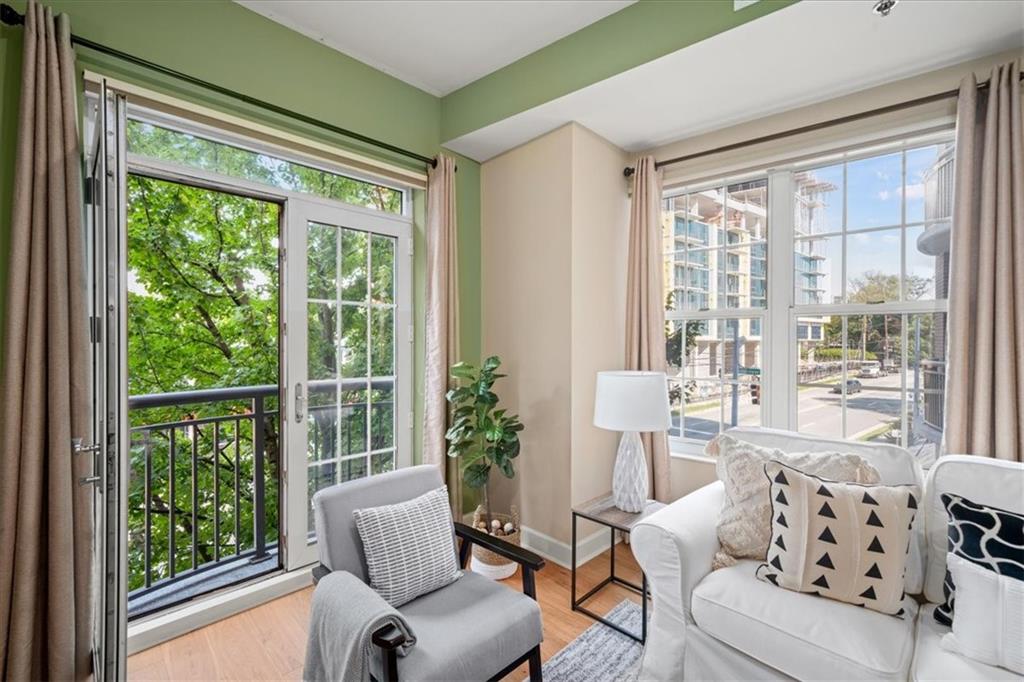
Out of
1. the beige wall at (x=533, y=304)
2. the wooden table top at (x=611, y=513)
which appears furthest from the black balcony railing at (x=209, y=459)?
the wooden table top at (x=611, y=513)

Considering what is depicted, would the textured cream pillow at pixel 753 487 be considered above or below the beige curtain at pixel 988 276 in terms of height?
below

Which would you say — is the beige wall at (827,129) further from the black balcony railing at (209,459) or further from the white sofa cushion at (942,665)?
the black balcony railing at (209,459)

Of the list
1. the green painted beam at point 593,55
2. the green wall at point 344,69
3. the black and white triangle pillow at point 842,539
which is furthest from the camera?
the green painted beam at point 593,55

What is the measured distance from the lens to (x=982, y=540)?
1417 mm

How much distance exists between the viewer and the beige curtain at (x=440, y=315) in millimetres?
2908

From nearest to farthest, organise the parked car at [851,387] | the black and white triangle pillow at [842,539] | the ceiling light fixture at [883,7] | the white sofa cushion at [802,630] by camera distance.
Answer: the white sofa cushion at [802,630]
the black and white triangle pillow at [842,539]
the ceiling light fixture at [883,7]
the parked car at [851,387]

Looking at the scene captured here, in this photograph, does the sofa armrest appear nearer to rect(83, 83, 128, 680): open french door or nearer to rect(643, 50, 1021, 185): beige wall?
rect(83, 83, 128, 680): open french door

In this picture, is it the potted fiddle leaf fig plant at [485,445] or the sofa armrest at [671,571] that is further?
the potted fiddle leaf fig plant at [485,445]

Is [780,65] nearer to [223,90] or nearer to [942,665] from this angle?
[942,665]

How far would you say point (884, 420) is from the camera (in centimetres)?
242

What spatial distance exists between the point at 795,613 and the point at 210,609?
247cm

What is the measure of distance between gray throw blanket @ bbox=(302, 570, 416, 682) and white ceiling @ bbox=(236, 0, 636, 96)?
2493mm

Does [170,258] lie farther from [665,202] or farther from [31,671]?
[665,202]

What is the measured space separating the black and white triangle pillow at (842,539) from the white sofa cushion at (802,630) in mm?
50
